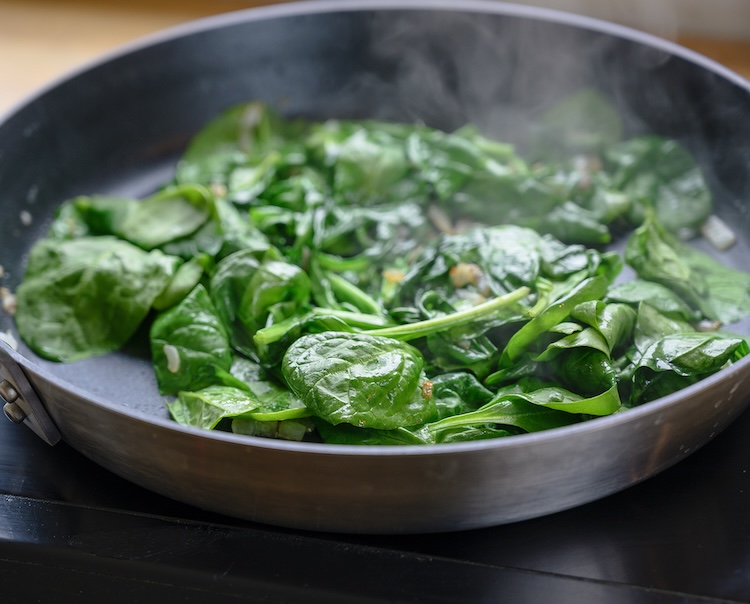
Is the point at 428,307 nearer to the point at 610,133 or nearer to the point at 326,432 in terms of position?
the point at 326,432

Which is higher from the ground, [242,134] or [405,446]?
[242,134]

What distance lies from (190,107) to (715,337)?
1.16m

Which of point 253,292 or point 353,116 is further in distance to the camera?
point 353,116

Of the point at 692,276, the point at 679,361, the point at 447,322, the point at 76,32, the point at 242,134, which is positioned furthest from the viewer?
the point at 76,32

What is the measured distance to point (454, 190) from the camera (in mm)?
A: 1434

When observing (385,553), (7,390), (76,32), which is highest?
(76,32)

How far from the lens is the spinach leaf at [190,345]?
1125 millimetres

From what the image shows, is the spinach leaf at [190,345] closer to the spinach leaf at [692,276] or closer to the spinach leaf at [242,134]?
the spinach leaf at [242,134]

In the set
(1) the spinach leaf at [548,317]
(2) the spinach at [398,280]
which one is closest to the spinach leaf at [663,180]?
(2) the spinach at [398,280]

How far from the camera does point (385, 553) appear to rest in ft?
2.93

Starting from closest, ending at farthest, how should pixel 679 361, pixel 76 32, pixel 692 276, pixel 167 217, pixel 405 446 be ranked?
pixel 405 446 < pixel 679 361 < pixel 692 276 < pixel 167 217 < pixel 76 32

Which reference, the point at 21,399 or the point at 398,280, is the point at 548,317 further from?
the point at 21,399

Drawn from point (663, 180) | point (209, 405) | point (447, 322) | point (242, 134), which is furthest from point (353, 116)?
point (209, 405)

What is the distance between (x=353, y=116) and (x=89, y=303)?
2.50ft
